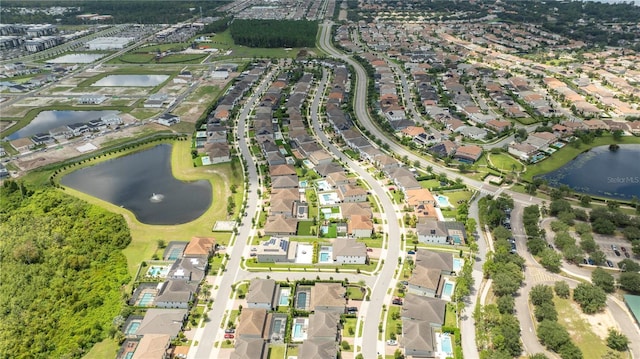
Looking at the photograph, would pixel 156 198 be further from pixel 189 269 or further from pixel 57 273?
pixel 189 269

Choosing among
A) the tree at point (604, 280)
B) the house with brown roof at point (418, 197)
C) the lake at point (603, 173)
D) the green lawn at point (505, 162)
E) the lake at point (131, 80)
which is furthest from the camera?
the lake at point (131, 80)

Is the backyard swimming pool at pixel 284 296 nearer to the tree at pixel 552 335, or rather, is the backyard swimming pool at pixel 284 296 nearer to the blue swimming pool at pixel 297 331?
the blue swimming pool at pixel 297 331

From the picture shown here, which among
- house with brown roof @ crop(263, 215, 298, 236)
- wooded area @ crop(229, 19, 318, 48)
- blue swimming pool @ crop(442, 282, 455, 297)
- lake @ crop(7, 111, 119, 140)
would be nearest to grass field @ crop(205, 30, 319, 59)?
wooded area @ crop(229, 19, 318, 48)

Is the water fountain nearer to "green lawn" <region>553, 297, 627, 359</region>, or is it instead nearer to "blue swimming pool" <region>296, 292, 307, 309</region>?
"blue swimming pool" <region>296, 292, 307, 309</region>

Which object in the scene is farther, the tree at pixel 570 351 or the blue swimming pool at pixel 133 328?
the blue swimming pool at pixel 133 328

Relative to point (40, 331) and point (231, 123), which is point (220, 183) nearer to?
point (231, 123)

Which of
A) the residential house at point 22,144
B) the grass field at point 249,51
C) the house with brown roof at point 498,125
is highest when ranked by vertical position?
the grass field at point 249,51

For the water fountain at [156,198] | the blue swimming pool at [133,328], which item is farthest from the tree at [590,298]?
the water fountain at [156,198]

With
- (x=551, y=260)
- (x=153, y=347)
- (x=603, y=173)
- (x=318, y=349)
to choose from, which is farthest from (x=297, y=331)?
(x=603, y=173)

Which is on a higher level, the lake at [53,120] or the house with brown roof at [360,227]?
the lake at [53,120]
